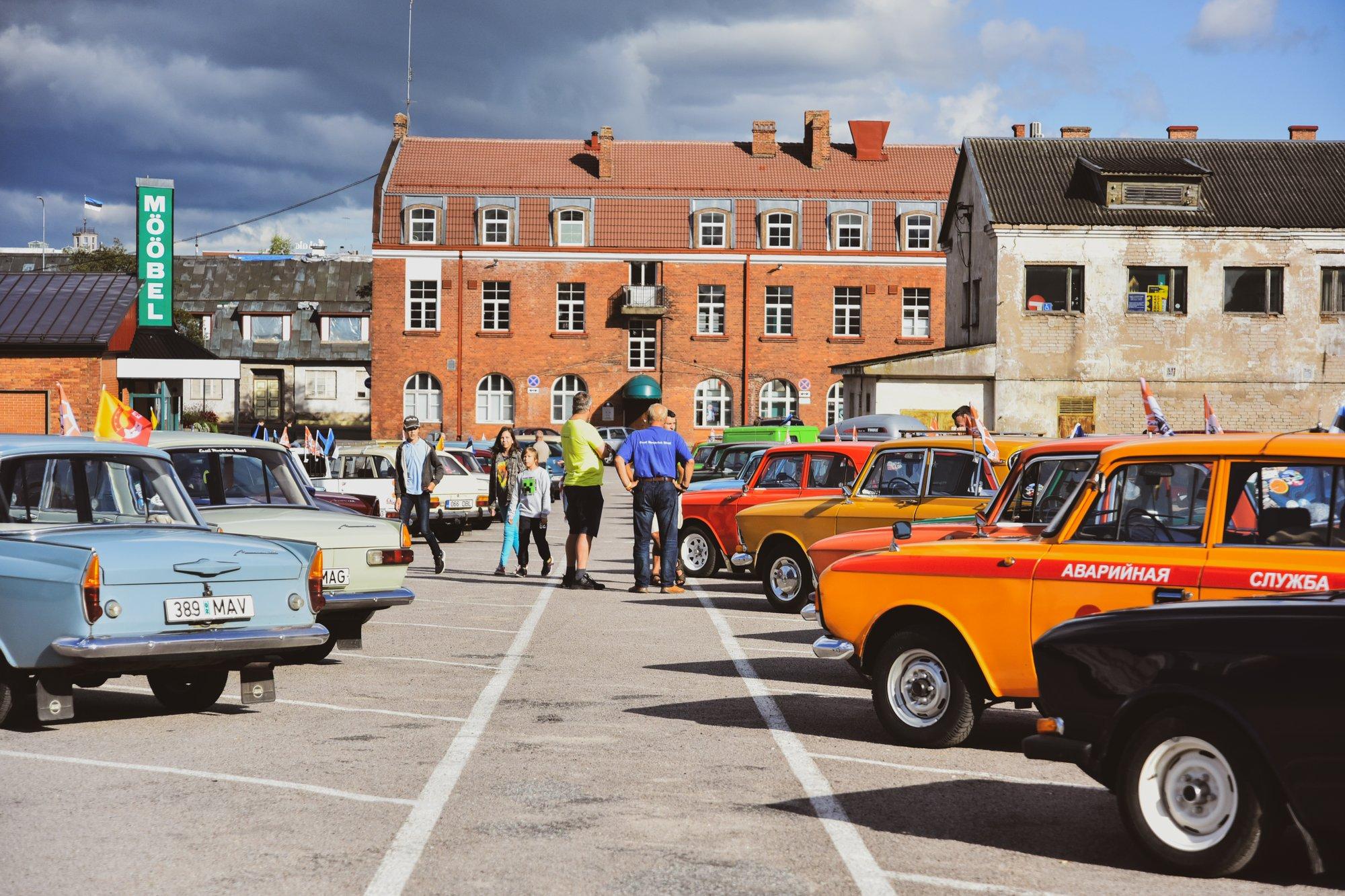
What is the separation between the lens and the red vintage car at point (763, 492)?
17.5 m

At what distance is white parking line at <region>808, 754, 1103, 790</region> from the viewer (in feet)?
24.2

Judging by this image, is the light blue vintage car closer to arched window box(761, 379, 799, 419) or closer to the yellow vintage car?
the yellow vintage car

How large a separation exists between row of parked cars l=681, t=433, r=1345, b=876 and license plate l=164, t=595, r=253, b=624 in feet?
10.8

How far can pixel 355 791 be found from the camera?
22.5ft

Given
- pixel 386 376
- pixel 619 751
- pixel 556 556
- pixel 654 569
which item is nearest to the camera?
pixel 619 751

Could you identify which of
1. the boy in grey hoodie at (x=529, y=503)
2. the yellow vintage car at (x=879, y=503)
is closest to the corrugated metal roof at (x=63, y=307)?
the boy in grey hoodie at (x=529, y=503)

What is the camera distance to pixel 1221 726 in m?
5.44

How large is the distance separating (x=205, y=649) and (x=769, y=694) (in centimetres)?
367

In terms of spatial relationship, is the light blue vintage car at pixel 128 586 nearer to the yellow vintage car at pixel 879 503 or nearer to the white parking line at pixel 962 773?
the white parking line at pixel 962 773

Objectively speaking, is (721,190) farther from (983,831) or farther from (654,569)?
(983,831)

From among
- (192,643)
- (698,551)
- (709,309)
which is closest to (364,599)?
(192,643)

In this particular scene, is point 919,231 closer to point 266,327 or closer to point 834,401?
point 834,401

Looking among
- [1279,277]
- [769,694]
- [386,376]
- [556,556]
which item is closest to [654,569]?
[556,556]

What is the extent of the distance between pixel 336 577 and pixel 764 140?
60611 mm
